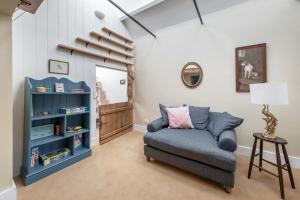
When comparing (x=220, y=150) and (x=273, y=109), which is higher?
(x=273, y=109)

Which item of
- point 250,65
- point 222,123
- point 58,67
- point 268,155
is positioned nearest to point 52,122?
point 58,67

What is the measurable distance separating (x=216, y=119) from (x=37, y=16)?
10.8 ft

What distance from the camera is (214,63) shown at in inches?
111

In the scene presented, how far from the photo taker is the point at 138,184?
1821 millimetres

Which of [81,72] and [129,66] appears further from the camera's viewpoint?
[129,66]

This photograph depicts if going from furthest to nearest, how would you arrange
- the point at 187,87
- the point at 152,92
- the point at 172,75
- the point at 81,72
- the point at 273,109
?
the point at 152,92
the point at 172,75
the point at 187,87
the point at 81,72
the point at 273,109

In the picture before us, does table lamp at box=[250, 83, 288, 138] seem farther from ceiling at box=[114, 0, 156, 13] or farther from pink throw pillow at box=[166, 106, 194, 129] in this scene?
ceiling at box=[114, 0, 156, 13]

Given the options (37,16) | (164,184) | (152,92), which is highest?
(37,16)

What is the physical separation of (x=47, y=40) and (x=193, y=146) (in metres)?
2.76

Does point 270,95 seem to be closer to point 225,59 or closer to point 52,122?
point 225,59

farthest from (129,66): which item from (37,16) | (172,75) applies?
(37,16)

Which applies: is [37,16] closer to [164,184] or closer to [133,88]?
[133,88]

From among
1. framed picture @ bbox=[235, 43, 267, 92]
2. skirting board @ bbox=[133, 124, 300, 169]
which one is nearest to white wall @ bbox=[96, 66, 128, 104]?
framed picture @ bbox=[235, 43, 267, 92]

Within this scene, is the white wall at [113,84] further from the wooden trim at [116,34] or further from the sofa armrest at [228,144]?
the sofa armrest at [228,144]
